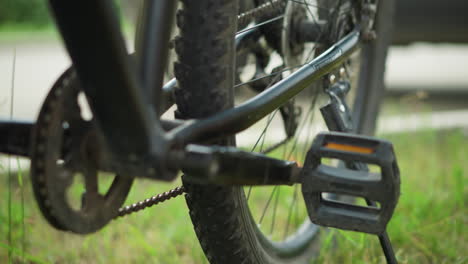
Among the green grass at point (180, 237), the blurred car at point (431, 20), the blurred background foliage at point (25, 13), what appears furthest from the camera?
the blurred background foliage at point (25, 13)

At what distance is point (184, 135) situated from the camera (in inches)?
36.6

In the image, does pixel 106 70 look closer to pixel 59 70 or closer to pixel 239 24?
pixel 239 24

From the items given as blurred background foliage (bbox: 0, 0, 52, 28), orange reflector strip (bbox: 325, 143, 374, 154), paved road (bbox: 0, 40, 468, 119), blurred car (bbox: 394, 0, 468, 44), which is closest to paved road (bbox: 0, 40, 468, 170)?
paved road (bbox: 0, 40, 468, 119)

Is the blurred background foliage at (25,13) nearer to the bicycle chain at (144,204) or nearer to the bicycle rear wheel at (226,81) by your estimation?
the bicycle rear wheel at (226,81)

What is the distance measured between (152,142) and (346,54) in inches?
27.8

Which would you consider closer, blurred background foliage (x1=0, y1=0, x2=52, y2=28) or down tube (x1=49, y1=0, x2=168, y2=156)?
down tube (x1=49, y1=0, x2=168, y2=156)

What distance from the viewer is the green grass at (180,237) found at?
1.77m

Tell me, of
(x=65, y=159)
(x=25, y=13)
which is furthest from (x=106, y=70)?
(x=25, y=13)

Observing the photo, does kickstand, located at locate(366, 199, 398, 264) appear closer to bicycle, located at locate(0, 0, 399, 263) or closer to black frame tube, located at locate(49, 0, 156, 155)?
bicycle, located at locate(0, 0, 399, 263)

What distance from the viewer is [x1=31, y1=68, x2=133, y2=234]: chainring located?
0.86 metres

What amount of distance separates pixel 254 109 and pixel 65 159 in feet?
1.10

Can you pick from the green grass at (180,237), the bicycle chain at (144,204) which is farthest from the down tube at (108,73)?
the green grass at (180,237)

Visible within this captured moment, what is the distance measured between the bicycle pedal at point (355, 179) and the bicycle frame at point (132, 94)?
0.14 m

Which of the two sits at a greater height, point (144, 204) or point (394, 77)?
point (144, 204)
